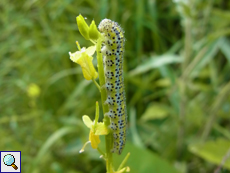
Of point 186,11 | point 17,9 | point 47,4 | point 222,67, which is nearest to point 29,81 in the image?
point 47,4

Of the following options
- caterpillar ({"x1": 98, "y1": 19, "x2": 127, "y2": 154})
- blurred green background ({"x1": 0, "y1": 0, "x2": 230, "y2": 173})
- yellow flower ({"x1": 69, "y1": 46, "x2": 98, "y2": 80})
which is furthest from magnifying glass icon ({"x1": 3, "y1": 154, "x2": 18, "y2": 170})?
yellow flower ({"x1": 69, "y1": 46, "x2": 98, "y2": 80})

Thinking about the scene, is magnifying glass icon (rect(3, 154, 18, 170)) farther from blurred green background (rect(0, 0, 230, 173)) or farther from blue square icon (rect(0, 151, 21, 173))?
blurred green background (rect(0, 0, 230, 173))

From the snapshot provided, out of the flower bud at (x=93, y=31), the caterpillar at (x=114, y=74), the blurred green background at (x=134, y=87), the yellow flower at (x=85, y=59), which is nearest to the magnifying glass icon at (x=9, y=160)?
the blurred green background at (x=134, y=87)

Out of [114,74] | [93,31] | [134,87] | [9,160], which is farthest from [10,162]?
[134,87]

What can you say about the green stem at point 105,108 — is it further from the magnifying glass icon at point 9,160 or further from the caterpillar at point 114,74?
the magnifying glass icon at point 9,160

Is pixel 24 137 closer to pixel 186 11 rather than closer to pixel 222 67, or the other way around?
pixel 186 11

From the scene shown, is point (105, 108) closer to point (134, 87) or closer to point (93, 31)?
point (93, 31)
